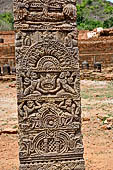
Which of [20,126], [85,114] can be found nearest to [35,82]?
[20,126]

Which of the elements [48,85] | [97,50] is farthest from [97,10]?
[48,85]

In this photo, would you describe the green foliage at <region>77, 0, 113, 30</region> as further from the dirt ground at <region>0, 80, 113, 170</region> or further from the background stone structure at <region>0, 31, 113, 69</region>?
the dirt ground at <region>0, 80, 113, 170</region>

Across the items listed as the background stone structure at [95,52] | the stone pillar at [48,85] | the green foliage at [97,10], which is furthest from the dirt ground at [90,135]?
the green foliage at [97,10]

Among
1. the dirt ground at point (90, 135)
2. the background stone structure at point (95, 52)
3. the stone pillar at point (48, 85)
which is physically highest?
the stone pillar at point (48, 85)

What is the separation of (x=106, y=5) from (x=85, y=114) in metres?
61.0

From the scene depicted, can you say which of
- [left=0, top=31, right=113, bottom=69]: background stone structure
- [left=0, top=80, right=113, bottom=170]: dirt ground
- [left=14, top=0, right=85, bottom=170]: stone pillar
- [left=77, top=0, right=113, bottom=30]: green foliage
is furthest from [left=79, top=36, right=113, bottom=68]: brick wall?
[left=77, top=0, right=113, bottom=30]: green foliage

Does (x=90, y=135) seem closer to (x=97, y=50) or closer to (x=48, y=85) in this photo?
(x=48, y=85)

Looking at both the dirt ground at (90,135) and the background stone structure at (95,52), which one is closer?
the dirt ground at (90,135)

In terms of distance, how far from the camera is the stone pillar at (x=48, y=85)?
300 centimetres

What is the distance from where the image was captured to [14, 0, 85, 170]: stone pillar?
300 centimetres

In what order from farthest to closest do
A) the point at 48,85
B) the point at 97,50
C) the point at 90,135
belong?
A: the point at 97,50 < the point at 90,135 < the point at 48,85

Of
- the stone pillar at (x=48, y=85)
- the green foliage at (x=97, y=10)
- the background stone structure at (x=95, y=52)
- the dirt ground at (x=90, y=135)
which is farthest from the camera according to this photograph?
the green foliage at (x=97, y=10)

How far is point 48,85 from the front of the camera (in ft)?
9.98

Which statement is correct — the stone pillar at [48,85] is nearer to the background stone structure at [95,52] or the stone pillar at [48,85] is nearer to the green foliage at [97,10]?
the background stone structure at [95,52]
